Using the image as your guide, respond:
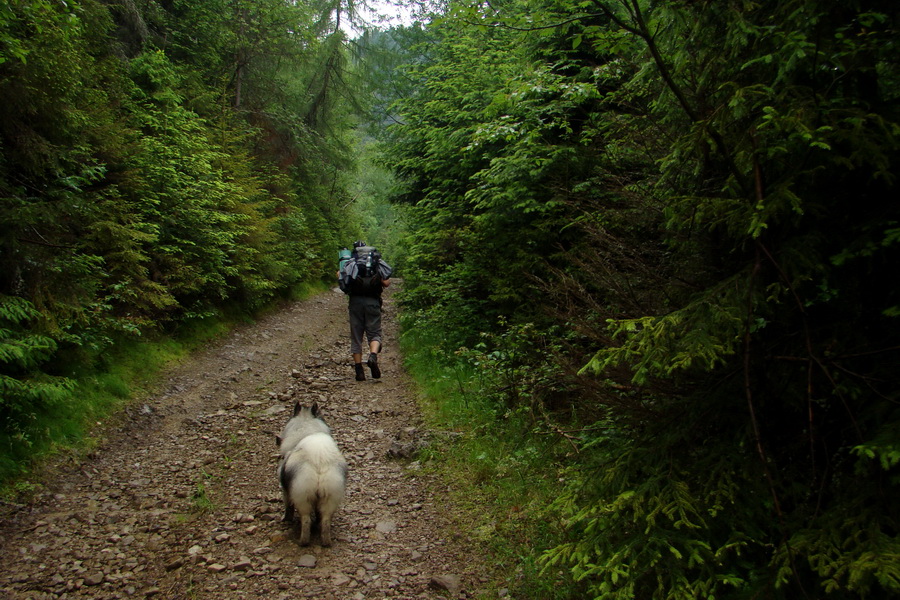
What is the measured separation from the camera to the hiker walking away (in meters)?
8.80

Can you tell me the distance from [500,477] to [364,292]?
5044 mm

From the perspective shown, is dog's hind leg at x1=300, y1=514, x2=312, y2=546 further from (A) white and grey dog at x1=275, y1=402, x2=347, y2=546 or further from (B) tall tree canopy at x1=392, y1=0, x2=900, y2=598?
(B) tall tree canopy at x1=392, y1=0, x2=900, y2=598

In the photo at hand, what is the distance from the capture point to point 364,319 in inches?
357

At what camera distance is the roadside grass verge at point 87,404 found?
4574 mm

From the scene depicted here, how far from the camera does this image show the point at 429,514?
457cm

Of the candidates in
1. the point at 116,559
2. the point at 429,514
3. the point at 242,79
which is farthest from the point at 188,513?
A: the point at 242,79

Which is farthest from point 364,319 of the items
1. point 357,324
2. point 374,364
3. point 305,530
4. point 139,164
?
point 305,530

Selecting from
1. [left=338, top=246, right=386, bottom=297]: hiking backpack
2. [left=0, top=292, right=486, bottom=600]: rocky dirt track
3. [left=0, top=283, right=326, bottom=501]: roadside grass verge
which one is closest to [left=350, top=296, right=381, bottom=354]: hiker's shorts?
[left=338, top=246, right=386, bottom=297]: hiking backpack

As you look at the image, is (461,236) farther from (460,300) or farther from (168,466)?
(168,466)

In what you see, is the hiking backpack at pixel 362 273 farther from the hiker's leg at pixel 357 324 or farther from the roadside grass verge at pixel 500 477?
the roadside grass verge at pixel 500 477

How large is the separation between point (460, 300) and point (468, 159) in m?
2.87

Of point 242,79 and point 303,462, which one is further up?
point 242,79

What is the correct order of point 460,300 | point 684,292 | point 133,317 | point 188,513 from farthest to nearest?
point 460,300
point 133,317
point 188,513
point 684,292

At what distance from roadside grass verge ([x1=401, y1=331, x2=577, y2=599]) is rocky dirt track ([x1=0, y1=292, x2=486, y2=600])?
0.70 ft
